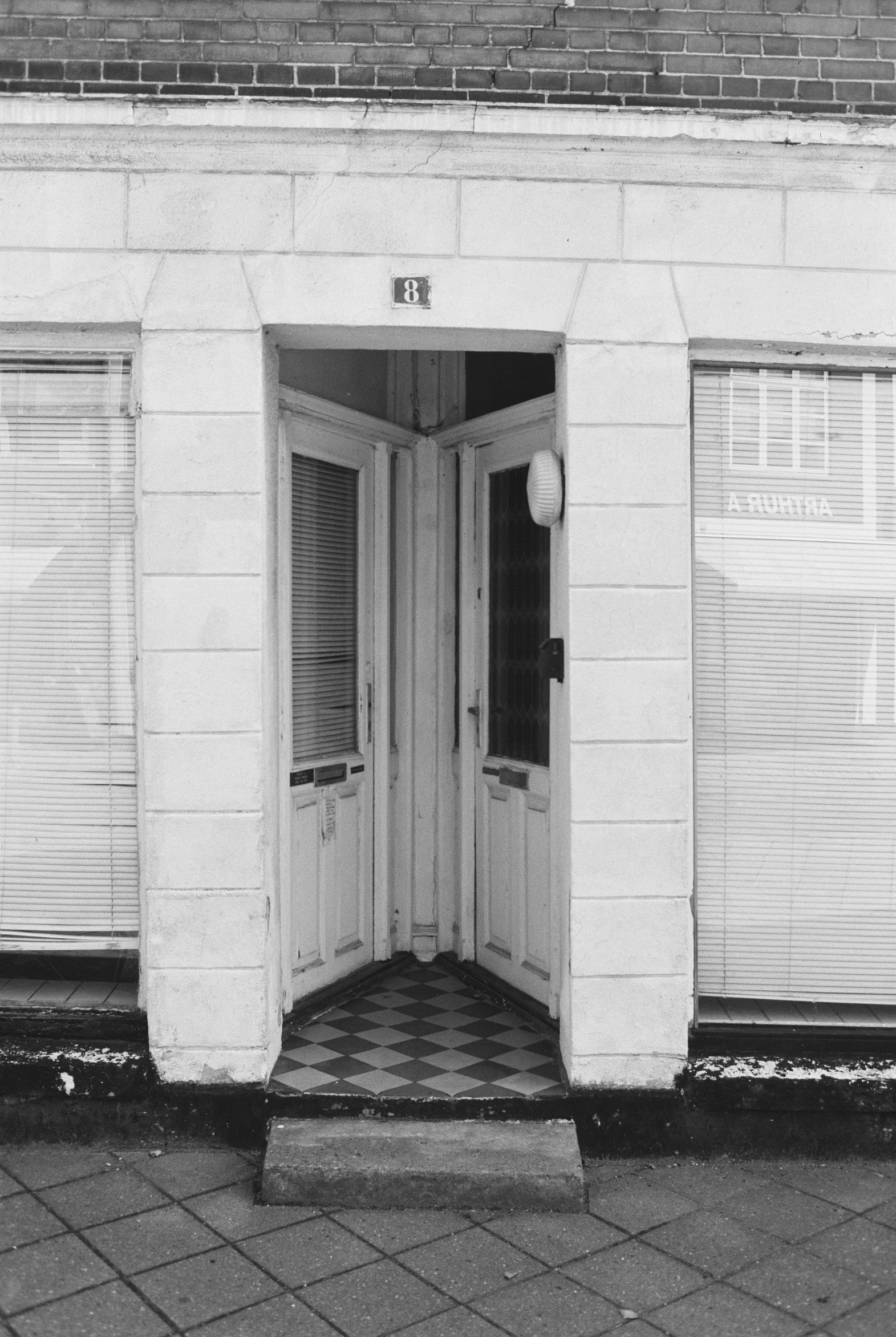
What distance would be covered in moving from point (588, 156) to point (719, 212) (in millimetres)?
532

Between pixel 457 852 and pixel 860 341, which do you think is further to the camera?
pixel 457 852

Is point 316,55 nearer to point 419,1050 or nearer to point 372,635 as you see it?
point 372,635

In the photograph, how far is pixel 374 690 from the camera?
5957 millimetres

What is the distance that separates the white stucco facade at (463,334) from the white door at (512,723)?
0.92m

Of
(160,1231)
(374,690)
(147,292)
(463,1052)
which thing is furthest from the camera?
(374,690)

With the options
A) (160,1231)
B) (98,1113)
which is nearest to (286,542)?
(98,1113)

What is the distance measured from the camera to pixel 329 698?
223 inches

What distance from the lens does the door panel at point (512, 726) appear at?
5461mm

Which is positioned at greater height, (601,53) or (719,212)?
(601,53)

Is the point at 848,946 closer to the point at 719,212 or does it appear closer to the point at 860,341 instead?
the point at 860,341

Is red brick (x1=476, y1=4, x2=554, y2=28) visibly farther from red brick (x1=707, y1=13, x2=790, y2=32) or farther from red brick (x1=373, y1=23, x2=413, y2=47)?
red brick (x1=707, y1=13, x2=790, y2=32)

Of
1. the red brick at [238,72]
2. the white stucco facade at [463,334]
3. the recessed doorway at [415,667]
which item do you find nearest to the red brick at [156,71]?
the red brick at [238,72]

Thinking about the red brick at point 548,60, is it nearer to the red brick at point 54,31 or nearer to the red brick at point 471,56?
the red brick at point 471,56

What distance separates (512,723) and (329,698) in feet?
2.94
